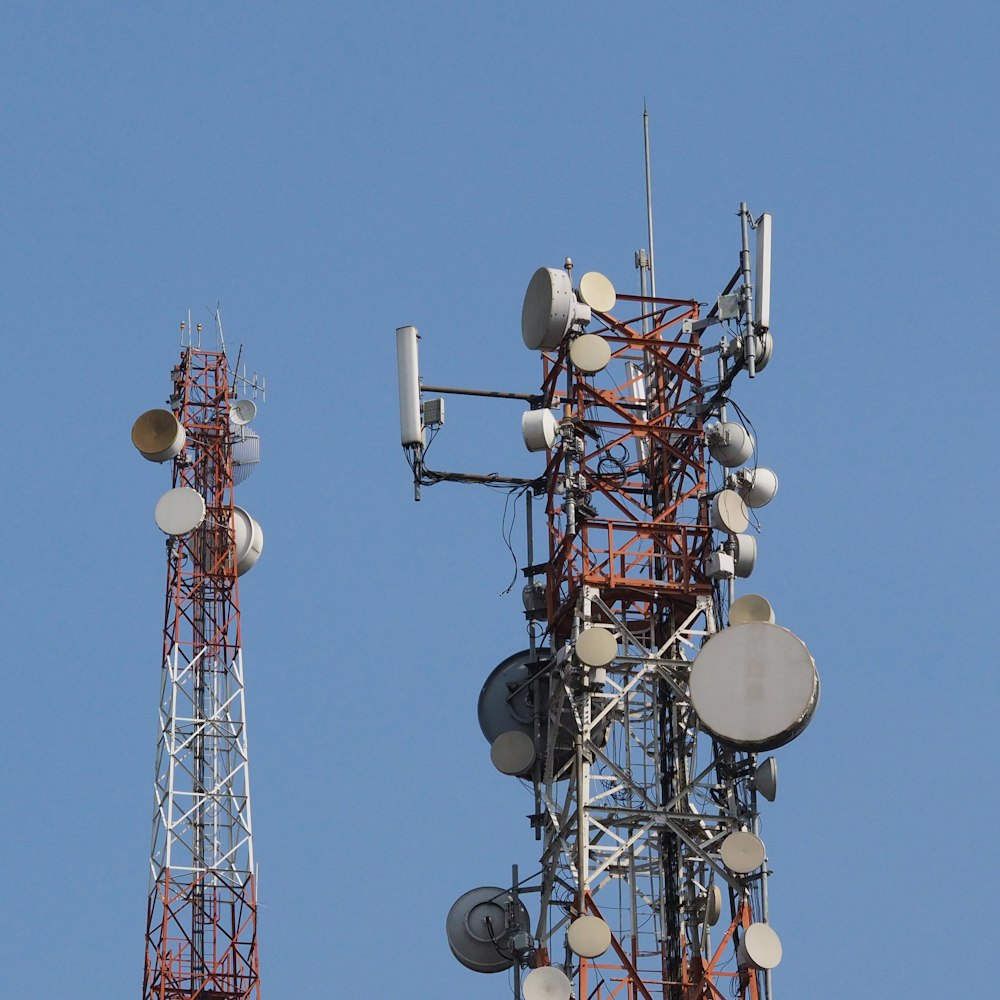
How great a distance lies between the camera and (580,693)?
51156 millimetres

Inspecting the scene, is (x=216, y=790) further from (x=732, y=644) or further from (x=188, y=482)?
(x=732, y=644)

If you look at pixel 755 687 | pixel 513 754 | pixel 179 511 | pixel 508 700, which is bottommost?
pixel 755 687

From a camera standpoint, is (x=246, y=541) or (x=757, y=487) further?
(x=246, y=541)

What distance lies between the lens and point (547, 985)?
48906mm

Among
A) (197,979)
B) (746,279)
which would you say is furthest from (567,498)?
(197,979)

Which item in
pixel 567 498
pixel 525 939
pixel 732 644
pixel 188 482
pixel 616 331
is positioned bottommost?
pixel 525 939

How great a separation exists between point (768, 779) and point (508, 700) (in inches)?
236

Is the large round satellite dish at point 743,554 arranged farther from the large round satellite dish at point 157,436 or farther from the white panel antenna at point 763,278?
the large round satellite dish at point 157,436

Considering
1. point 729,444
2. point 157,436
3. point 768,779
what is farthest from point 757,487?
point 157,436

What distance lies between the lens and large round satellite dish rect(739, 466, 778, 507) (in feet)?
175

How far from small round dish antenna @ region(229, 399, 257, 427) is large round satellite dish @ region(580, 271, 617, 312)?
27278 millimetres

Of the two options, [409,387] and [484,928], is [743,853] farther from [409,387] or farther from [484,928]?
[409,387]

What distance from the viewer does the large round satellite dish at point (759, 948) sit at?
161 feet

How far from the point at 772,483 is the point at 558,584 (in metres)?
4.57
